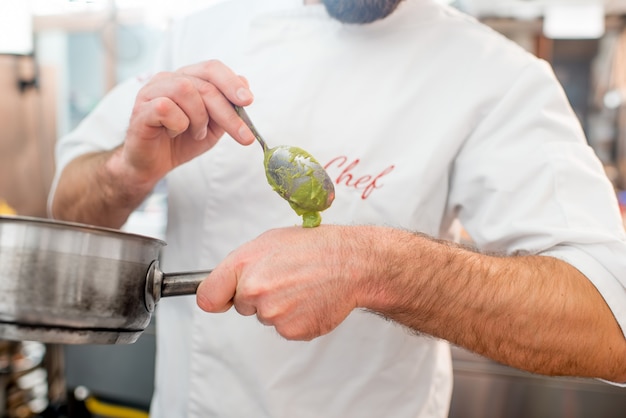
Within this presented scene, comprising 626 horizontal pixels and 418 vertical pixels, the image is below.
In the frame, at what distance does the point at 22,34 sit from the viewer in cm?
256

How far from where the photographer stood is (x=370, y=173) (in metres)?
0.92

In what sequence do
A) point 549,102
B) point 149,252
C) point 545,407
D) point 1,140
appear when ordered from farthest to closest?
point 1,140 → point 545,407 → point 549,102 → point 149,252

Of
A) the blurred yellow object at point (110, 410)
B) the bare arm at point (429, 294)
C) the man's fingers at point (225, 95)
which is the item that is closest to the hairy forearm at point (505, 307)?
the bare arm at point (429, 294)

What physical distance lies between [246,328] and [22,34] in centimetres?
216

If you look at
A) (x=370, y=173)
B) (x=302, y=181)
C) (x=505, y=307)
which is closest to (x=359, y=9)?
(x=370, y=173)

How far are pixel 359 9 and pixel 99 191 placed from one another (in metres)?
0.49

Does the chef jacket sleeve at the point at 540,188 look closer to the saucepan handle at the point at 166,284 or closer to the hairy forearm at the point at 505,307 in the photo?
the hairy forearm at the point at 505,307

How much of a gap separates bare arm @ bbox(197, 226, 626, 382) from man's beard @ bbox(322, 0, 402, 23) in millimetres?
371

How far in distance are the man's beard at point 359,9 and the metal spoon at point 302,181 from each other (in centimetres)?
30

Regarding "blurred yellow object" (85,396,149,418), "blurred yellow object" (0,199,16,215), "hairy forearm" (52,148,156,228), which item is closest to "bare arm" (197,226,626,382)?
"hairy forearm" (52,148,156,228)

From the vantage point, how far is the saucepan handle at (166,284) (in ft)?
2.13

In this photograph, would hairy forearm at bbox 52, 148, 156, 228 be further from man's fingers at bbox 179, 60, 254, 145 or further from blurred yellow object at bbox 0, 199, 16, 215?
blurred yellow object at bbox 0, 199, 16, 215

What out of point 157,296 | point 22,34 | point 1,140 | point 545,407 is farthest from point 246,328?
point 22,34

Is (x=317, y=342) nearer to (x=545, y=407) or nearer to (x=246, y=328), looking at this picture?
(x=246, y=328)
